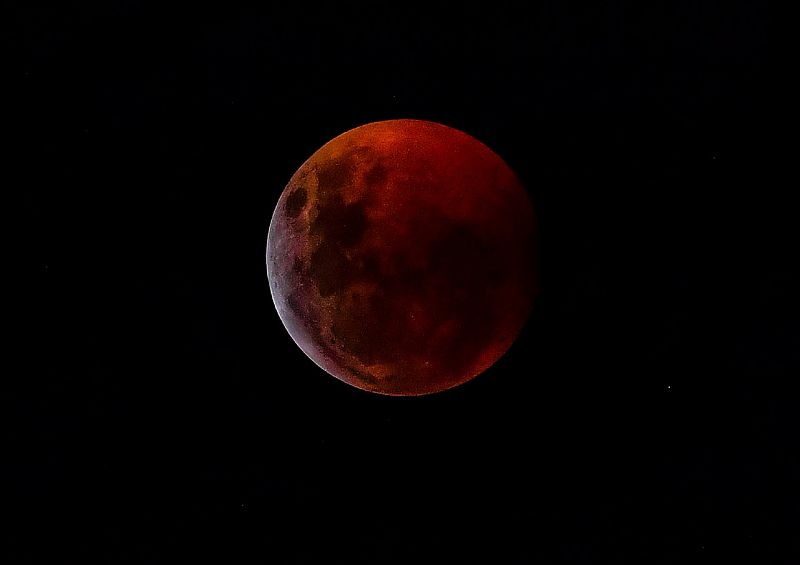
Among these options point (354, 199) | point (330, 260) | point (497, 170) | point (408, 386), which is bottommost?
point (408, 386)

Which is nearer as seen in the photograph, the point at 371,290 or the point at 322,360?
the point at 371,290

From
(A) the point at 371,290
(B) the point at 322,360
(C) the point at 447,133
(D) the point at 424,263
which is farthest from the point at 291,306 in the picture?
(C) the point at 447,133

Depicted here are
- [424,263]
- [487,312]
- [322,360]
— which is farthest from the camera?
[322,360]

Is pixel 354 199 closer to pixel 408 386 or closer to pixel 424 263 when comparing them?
pixel 424 263

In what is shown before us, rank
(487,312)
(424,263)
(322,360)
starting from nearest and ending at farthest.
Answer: (424,263), (487,312), (322,360)

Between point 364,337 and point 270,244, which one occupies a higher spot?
point 270,244

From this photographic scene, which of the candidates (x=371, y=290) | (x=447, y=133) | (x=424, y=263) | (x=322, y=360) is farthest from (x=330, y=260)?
(x=447, y=133)

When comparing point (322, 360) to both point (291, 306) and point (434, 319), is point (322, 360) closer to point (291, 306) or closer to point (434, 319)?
point (291, 306)
